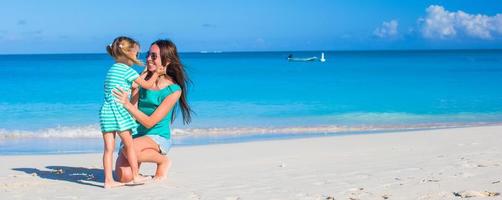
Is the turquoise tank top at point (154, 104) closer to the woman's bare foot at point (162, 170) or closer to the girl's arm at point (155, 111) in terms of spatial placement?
the girl's arm at point (155, 111)

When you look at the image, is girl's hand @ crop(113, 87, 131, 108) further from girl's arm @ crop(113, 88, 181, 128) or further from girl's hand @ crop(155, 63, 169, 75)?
girl's hand @ crop(155, 63, 169, 75)

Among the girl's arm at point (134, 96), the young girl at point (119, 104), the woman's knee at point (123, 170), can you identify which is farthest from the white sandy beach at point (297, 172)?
the girl's arm at point (134, 96)

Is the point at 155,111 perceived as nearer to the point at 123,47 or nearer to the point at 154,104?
the point at 154,104

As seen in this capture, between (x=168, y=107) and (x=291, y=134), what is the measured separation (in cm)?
783

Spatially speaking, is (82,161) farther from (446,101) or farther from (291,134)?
(446,101)

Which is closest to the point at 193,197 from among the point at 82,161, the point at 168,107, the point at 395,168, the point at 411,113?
the point at 168,107

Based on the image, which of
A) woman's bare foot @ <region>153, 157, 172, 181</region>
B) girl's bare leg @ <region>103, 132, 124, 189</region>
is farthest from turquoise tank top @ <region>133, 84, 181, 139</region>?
girl's bare leg @ <region>103, 132, 124, 189</region>

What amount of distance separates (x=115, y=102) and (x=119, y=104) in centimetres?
4

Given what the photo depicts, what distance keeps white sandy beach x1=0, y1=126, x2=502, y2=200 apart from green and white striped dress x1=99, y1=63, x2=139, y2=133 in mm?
582

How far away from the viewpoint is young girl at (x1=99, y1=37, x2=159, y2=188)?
607 centimetres

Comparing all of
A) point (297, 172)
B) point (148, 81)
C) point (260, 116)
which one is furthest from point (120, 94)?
point (260, 116)

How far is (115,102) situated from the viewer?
20.0ft

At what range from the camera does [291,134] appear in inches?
553

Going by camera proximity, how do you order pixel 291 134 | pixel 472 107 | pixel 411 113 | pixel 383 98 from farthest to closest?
pixel 383 98 < pixel 472 107 < pixel 411 113 < pixel 291 134
